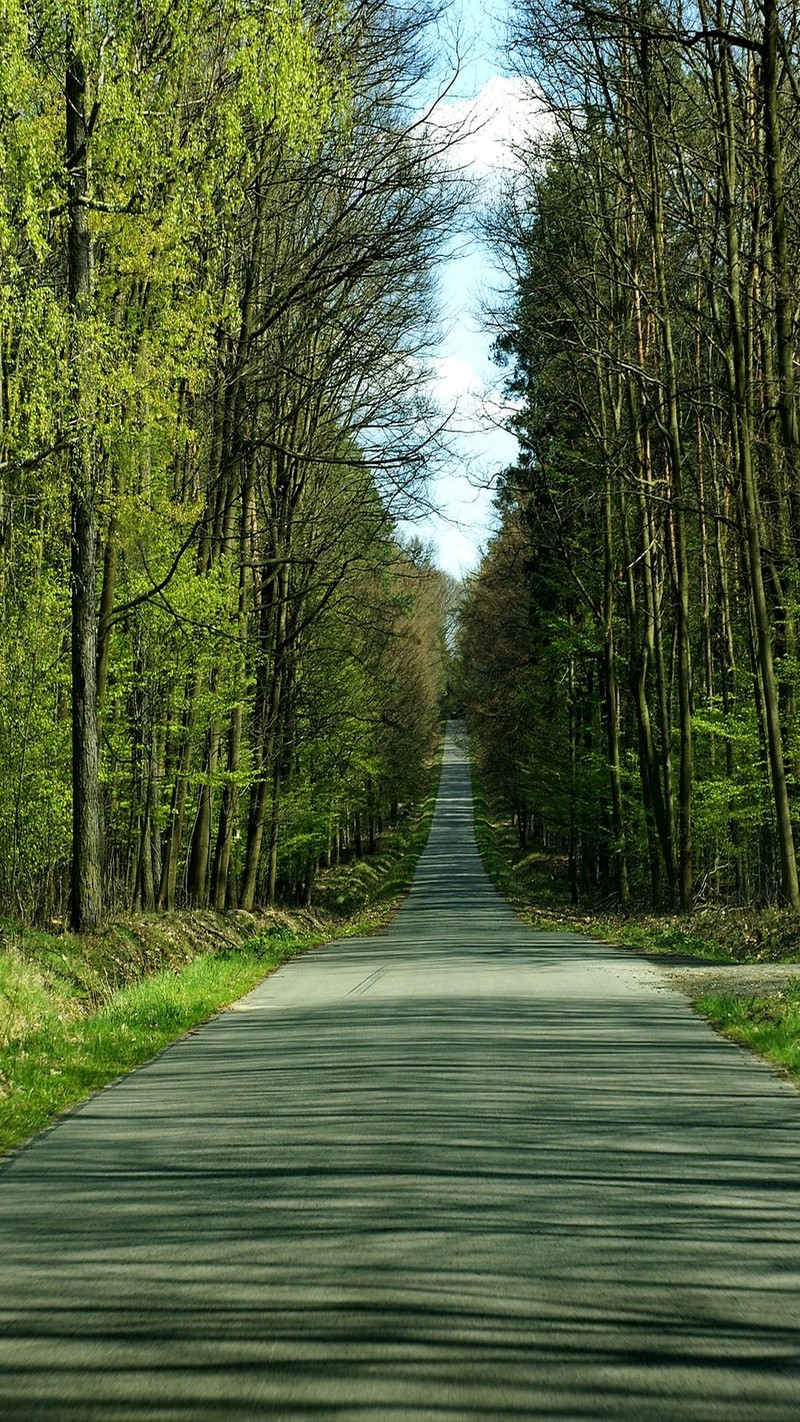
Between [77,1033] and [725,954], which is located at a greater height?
[77,1033]

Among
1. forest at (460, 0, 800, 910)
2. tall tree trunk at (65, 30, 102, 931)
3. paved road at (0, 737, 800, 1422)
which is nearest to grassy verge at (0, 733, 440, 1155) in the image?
paved road at (0, 737, 800, 1422)

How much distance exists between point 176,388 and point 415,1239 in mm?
13948

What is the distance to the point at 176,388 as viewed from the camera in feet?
58.3

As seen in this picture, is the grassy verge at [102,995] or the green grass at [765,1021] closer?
the grassy verge at [102,995]

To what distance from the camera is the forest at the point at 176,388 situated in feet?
48.2

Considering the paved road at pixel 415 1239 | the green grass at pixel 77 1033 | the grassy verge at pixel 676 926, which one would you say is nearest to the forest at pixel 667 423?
the grassy verge at pixel 676 926

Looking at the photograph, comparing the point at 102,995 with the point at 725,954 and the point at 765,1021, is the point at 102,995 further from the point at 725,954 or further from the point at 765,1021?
the point at 725,954

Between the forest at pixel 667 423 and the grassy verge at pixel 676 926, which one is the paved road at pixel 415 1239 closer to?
the grassy verge at pixel 676 926

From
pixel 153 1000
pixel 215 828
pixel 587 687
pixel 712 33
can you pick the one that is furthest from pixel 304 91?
pixel 587 687

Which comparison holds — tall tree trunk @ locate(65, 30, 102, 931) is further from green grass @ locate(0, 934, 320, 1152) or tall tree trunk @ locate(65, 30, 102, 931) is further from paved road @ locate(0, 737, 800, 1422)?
paved road @ locate(0, 737, 800, 1422)

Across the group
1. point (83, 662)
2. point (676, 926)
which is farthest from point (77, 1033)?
point (676, 926)

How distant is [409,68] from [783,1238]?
1889 centimetres

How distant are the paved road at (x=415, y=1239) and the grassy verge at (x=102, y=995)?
1.50 ft

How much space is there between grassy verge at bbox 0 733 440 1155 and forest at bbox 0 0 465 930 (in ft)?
4.01
